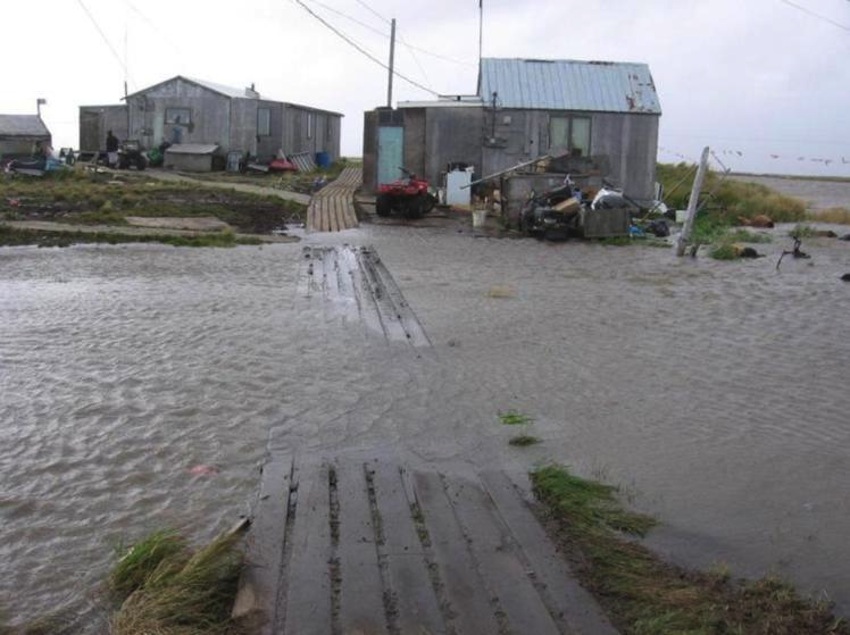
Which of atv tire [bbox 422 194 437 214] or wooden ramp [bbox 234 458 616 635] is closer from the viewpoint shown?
wooden ramp [bbox 234 458 616 635]

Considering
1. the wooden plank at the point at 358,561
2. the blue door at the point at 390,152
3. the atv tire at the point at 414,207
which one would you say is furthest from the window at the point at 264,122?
the wooden plank at the point at 358,561

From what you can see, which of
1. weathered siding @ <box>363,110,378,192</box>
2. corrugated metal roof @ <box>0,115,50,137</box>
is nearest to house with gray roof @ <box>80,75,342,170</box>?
corrugated metal roof @ <box>0,115,50,137</box>

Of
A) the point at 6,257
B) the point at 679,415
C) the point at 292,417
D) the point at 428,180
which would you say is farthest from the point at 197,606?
the point at 428,180

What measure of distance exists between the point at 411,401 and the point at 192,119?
116ft

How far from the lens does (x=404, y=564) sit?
4.40 m

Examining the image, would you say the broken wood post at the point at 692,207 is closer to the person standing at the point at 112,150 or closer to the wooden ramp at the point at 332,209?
the wooden ramp at the point at 332,209

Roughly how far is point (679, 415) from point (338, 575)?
12.5ft

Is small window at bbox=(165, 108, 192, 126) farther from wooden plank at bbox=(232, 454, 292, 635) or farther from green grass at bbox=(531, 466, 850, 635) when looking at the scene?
green grass at bbox=(531, 466, 850, 635)

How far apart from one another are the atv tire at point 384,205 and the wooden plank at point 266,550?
18215 millimetres

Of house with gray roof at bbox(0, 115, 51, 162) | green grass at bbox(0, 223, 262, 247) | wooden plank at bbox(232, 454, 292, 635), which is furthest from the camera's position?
house with gray roof at bbox(0, 115, 51, 162)

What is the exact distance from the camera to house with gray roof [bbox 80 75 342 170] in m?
40.2

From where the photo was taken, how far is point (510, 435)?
21.9 ft

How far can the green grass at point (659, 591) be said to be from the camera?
3883 millimetres

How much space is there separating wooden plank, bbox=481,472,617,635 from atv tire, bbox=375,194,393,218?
1852cm
